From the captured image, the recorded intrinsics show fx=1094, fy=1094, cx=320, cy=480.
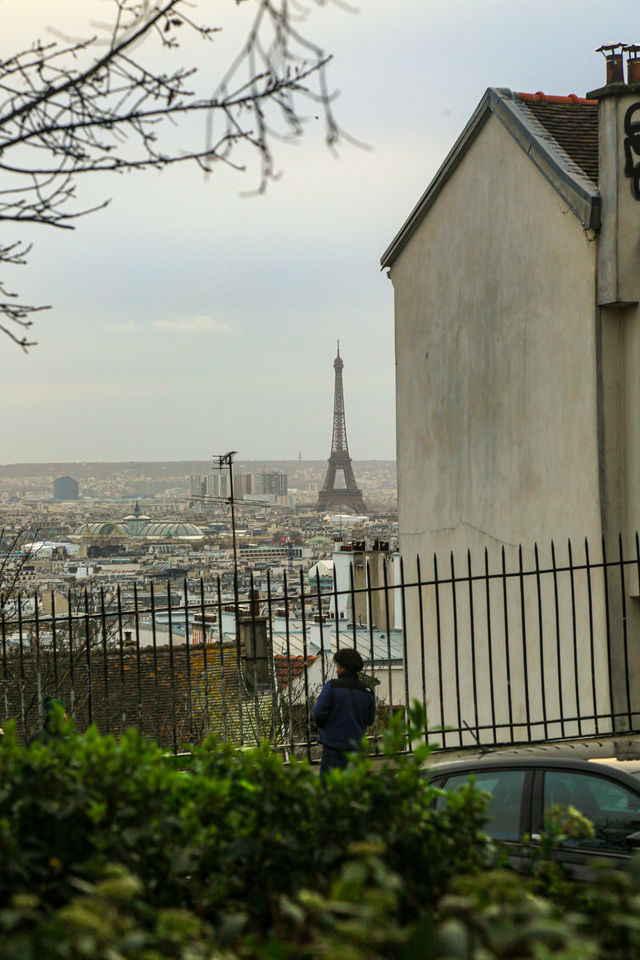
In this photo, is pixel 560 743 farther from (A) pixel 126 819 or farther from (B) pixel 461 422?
(A) pixel 126 819

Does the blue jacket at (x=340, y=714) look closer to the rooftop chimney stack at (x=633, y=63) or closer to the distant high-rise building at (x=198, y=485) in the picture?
the rooftop chimney stack at (x=633, y=63)

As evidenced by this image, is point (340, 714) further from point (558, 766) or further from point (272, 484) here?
point (272, 484)

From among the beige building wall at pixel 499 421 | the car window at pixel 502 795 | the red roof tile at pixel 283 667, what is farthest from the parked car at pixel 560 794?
the red roof tile at pixel 283 667

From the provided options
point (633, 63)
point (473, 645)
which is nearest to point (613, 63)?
point (633, 63)

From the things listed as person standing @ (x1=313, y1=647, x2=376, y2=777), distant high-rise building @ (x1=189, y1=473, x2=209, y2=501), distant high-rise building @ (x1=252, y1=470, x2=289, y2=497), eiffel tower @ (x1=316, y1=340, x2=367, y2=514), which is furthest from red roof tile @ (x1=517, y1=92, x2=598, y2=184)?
distant high-rise building @ (x1=252, y1=470, x2=289, y2=497)

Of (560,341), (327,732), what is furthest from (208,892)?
(560,341)

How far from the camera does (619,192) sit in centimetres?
978

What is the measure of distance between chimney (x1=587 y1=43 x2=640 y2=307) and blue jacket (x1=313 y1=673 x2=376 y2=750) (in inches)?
179

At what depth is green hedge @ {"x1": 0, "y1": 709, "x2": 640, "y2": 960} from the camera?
81.6 inches

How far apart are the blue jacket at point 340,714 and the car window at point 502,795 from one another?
134cm

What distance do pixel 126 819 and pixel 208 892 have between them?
10.6 inches

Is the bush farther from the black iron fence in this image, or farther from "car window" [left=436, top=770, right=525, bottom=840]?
"car window" [left=436, top=770, right=525, bottom=840]

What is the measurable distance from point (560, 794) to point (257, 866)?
11.5 feet

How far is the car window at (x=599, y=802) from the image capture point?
18.2 feet
